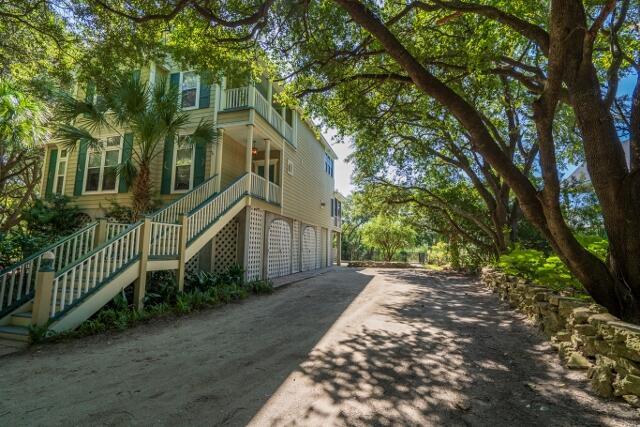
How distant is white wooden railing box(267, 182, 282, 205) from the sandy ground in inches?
247

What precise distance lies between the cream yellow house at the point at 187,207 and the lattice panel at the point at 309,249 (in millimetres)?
178

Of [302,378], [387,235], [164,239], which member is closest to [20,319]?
[164,239]

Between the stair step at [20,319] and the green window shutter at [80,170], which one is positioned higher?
the green window shutter at [80,170]

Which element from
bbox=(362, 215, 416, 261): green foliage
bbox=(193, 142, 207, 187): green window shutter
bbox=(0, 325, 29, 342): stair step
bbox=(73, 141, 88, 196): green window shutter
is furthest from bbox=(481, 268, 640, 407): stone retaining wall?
bbox=(362, 215, 416, 261): green foliage

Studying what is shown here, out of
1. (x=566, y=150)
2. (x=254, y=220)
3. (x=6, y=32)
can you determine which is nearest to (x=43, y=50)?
(x=6, y=32)

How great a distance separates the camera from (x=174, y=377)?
322 cm

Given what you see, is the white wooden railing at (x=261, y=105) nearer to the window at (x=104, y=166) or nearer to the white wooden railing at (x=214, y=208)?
the white wooden railing at (x=214, y=208)

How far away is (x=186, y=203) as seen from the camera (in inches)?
333

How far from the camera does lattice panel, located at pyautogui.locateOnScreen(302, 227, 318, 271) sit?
1506 centimetres

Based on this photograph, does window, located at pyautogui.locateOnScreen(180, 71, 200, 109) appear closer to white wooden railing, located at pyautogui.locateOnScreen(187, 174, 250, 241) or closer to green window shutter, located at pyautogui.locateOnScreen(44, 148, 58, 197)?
white wooden railing, located at pyautogui.locateOnScreen(187, 174, 250, 241)

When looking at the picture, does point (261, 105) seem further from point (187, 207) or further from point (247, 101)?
point (187, 207)

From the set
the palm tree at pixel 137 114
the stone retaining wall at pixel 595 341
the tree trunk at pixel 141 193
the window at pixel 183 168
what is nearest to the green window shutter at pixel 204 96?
the window at pixel 183 168

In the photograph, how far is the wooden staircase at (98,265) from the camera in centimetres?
452

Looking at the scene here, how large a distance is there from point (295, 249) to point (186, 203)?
20.8 feet
